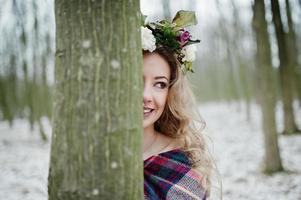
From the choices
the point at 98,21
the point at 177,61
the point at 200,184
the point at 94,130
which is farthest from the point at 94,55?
the point at 200,184

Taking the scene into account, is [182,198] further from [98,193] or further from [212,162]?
[98,193]

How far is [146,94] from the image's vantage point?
1.84 m

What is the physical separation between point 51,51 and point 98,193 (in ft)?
45.9

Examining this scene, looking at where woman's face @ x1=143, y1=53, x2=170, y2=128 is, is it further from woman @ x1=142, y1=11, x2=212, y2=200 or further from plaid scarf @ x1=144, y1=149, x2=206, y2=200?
plaid scarf @ x1=144, y1=149, x2=206, y2=200

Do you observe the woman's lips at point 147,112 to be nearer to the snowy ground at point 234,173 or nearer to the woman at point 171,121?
the woman at point 171,121

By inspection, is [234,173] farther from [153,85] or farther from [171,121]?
[153,85]

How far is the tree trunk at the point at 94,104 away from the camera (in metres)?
0.99

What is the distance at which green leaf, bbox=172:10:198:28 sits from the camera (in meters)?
2.00

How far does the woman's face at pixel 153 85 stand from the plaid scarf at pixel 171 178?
0.89ft

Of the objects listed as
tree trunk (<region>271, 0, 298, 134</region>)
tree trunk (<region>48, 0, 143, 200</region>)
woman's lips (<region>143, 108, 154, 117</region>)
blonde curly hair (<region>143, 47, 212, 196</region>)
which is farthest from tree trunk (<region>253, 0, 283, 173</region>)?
tree trunk (<region>48, 0, 143, 200</region>)

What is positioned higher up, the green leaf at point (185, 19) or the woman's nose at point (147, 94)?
the green leaf at point (185, 19)

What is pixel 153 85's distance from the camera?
1.92 m

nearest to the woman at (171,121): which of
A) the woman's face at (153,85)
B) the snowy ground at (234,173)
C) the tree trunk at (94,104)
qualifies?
the woman's face at (153,85)

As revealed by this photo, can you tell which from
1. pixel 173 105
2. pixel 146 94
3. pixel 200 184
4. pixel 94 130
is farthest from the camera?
pixel 173 105
